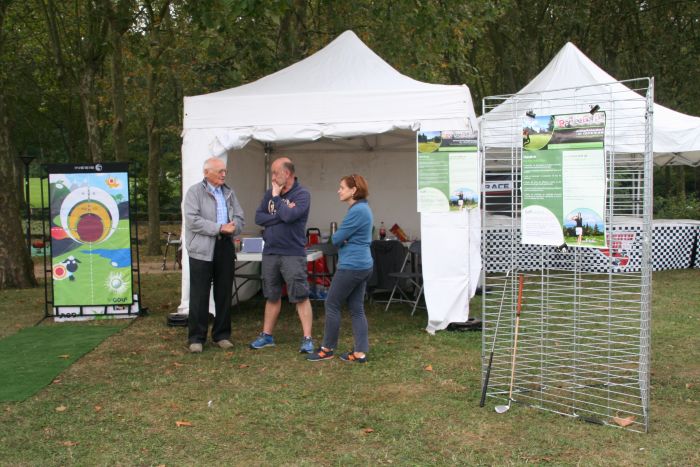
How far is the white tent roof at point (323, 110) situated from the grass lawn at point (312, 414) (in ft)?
6.61

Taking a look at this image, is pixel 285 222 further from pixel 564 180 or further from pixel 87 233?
pixel 87 233

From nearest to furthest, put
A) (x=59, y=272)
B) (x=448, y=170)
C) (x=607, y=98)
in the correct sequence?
(x=448, y=170), (x=59, y=272), (x=607, y=98)

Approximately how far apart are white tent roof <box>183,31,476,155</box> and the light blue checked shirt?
826 mm

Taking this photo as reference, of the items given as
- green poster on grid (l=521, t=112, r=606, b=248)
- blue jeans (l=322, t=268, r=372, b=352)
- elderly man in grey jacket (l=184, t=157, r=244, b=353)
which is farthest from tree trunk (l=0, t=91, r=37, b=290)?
green poster on grid (l=521, t=112, r=606, b=248)

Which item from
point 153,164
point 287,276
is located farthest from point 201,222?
point 153,164

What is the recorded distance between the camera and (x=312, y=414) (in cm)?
423

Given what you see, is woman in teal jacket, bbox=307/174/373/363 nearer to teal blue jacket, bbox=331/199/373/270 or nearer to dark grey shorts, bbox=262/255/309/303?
teal blue jacket, bbox=331/199/373/270

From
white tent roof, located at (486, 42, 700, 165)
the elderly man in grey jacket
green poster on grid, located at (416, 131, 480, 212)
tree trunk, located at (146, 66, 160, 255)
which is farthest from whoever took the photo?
tree trunk, located at (146, 66, 160, 255)

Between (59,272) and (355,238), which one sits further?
(59,272)

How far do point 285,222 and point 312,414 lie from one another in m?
1.89

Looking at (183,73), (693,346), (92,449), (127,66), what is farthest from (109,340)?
(127,66)

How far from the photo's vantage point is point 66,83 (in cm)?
1572

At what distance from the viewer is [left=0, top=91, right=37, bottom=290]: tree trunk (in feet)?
30.9

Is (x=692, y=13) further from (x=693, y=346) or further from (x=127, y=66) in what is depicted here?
(x=127, y=66)
